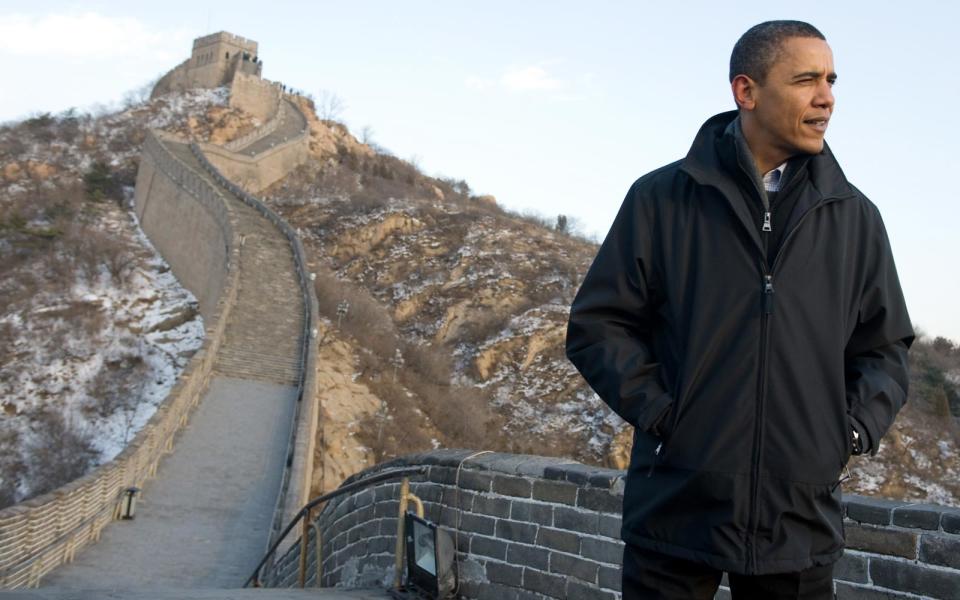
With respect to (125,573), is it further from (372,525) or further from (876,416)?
(876,416)

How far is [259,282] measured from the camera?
28.1 m

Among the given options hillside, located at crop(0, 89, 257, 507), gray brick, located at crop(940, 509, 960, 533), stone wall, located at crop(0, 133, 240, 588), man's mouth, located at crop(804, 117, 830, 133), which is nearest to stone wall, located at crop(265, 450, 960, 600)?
gray brick, located at crop(940, 509, 960, 533)

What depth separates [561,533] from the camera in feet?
16.2

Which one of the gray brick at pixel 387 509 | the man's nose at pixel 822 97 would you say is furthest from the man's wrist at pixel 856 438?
the gray brick at pixel 387 509

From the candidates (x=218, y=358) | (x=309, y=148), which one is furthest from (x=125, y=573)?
(x=309, y=148)

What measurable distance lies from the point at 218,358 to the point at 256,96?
116 ft

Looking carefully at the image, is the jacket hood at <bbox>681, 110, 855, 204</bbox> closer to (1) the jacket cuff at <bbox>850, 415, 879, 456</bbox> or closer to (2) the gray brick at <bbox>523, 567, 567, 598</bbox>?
(1) the jacket cuff at <bbox>850, 415, 879, 456</bbox>

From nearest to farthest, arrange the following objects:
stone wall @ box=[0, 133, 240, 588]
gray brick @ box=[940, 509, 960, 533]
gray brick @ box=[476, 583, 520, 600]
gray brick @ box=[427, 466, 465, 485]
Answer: gray brick @ box=[940, 509, 960, 533] < gray brick @ box=[476, 583, 520, 600] < gray brick @ box=[427, 466, 465, 485] < stone wall @ box=[0, 133, 240, 588]

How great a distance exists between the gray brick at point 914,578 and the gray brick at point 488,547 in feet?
7.06

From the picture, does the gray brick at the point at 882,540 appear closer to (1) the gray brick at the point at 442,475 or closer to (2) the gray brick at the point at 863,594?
(2) the gray brick at the point at 863,594

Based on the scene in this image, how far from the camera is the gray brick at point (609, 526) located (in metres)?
4.65

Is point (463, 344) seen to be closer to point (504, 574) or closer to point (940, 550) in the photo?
point (504, 574)

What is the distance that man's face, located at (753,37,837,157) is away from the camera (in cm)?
234

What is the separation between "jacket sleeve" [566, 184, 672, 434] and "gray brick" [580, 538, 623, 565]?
245 centimetres
